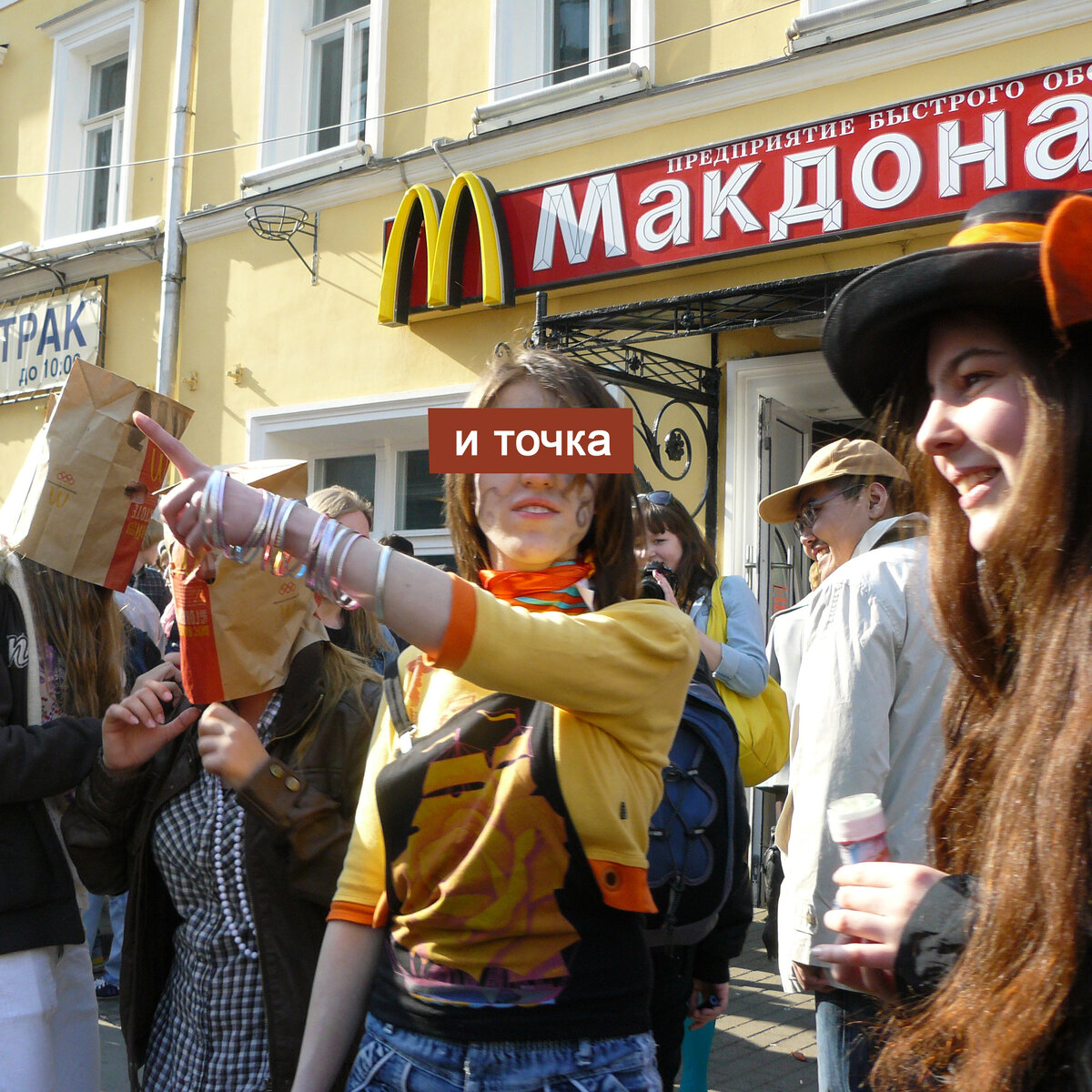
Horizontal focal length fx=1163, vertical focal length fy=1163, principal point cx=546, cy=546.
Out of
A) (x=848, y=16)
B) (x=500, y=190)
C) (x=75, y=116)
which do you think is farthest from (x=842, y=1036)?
(x=75, y=116)

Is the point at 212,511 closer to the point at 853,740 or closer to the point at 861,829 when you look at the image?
the point at 861,829

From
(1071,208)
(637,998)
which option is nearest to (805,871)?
(637,998)

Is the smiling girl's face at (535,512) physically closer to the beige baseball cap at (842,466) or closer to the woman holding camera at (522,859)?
the woman holding camera at (522,859)

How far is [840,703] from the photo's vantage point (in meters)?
2.26

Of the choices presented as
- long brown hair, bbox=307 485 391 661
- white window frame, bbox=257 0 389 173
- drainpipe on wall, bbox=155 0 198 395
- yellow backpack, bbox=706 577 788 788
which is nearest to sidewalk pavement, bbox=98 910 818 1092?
yellow backpack, bbox=706 577 788 788

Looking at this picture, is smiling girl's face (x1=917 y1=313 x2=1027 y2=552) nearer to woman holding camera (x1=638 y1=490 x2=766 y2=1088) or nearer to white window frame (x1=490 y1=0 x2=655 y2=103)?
woman holding camera (x1=638 y1=490 x2=766 y2=1088)

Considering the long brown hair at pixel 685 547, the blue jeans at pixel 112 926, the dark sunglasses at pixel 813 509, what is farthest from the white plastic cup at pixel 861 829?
the blue jeans at pixel 112 926

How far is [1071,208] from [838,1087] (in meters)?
1.71

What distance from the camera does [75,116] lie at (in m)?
10.6

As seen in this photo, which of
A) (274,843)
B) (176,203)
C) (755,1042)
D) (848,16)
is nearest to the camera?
(274,843)

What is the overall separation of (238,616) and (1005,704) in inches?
51.1

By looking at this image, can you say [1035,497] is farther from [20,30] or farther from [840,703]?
[20,30]

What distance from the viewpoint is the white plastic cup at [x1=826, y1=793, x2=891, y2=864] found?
1.16 m

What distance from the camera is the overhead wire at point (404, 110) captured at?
22.0 feet
